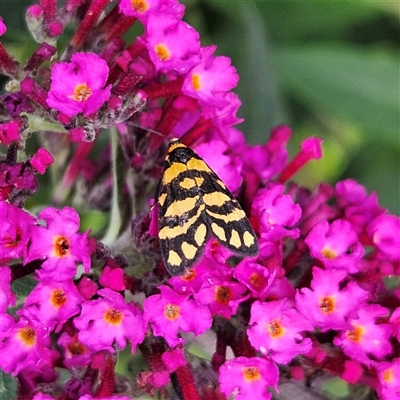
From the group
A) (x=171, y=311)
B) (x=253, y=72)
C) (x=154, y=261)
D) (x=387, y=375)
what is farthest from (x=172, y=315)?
(x=253, y=72)

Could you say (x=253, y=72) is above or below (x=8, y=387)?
above

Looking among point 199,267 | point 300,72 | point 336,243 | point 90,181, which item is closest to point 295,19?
point 300,72

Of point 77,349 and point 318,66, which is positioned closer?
point 77,349

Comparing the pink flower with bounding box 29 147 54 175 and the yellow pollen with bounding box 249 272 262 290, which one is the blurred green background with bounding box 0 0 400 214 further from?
the yellow pollen with bounding box 249 272 262 290

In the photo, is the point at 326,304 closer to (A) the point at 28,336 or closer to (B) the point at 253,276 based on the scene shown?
(B) the point at 253,276

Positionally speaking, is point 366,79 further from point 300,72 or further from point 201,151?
point 201,151

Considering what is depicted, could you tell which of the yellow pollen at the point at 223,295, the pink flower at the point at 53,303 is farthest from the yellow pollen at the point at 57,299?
the yellow pollen at the point at 223,295
